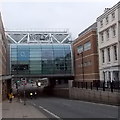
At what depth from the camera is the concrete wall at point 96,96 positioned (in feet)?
103

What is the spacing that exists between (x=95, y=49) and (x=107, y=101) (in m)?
34.9

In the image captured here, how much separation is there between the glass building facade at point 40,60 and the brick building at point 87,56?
149 inches

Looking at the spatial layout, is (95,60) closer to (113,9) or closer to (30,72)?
(113,9)

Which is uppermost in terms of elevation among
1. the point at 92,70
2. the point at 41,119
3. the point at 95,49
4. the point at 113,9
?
the point at 113,9

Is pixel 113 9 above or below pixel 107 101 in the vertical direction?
above

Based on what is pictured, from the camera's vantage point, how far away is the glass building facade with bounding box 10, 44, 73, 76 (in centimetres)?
8812

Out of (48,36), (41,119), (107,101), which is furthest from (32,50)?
(41,119)

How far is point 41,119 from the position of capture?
2062 cm

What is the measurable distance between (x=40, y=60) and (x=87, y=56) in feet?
66.8

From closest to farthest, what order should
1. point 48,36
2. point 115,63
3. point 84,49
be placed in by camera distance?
point 115,63
point 84,49
point 48,36

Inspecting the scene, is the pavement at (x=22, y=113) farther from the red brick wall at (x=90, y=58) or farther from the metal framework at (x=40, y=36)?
the metal framework at (x=40, y=36)

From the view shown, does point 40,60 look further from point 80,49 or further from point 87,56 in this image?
point 87,56

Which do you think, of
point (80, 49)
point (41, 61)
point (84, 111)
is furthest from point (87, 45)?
point (84, 111)

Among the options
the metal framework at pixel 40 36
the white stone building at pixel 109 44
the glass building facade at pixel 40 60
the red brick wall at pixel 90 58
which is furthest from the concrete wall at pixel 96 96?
the metal framework at pixel 40 36
